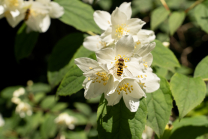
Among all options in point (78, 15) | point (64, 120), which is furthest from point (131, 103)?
point (64, 120)

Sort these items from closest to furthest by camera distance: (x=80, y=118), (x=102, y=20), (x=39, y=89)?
1. (x=102, y=20)
2. (x=80, y=118)
3. (x=39, y=89)

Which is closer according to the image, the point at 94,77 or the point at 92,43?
the point at 94,77

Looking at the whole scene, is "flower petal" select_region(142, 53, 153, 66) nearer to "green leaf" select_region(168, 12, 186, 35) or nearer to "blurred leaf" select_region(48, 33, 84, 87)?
"blurred leaf" select_region(48, 33, 84, 87)

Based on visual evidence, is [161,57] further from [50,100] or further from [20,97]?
[20,97]

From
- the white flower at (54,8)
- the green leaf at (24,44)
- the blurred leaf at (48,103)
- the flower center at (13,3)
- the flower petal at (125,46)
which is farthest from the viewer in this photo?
the blurred leaf at (48,103)

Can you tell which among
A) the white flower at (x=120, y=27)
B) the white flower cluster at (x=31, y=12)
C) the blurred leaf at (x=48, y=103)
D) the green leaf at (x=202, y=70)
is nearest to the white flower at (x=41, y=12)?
the white flower cluster at (x=31, y=12)

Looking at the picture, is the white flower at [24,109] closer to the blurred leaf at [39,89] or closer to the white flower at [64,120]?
the blurred leaf at [39,89]

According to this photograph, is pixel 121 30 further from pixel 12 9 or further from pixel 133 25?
pixel 12 9
